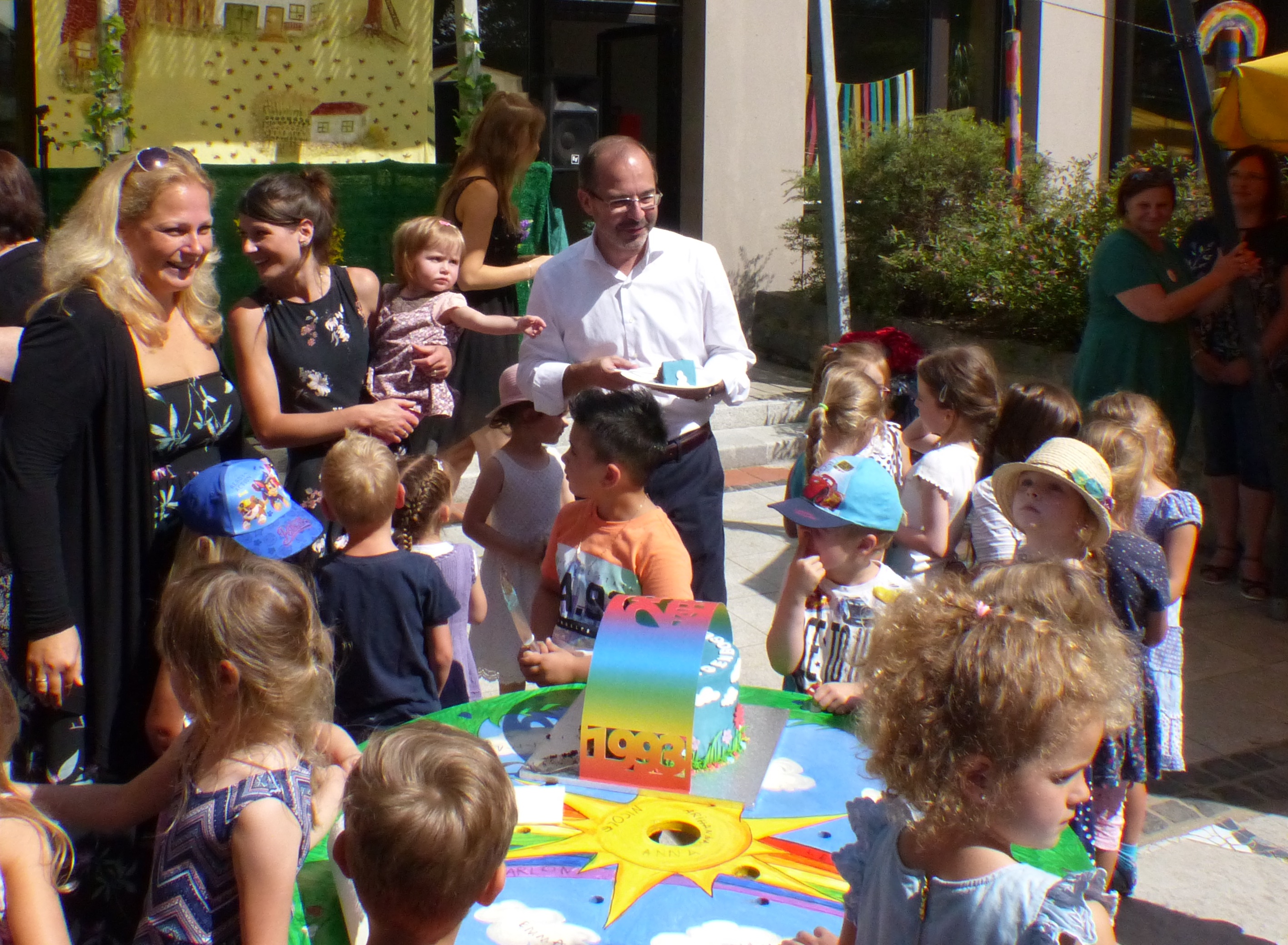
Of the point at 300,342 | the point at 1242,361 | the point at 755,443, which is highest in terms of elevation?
the point at 300,342

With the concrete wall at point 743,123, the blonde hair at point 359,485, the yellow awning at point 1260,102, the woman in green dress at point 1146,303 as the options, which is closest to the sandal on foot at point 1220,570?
the woman in green dress at point 1146,303

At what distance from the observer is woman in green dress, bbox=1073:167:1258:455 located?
5387mm

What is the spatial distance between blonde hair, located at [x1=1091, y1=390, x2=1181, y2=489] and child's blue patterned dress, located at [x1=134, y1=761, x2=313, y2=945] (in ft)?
8.45

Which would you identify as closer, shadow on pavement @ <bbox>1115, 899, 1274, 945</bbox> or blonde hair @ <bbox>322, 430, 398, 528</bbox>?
blonde hair @ <bbox>322, 430, 398, 528</bbox>

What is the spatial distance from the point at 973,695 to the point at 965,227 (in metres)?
7.99

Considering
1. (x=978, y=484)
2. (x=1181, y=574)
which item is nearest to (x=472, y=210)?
(x=978, y=484)

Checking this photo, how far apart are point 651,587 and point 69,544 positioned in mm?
1296

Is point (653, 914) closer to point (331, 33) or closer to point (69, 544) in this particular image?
point (69, 544)

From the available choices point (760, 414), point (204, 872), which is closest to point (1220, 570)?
point (760, 414)

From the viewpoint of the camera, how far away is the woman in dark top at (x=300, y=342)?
10.9ft

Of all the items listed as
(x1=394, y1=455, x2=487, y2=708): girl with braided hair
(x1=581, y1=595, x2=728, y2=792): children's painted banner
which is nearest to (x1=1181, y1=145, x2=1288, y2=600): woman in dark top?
(x1=394, y1=455, x2=487, y2=708): girl with braided hair

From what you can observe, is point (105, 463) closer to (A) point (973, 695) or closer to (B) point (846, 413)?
(A) point (973, 695)

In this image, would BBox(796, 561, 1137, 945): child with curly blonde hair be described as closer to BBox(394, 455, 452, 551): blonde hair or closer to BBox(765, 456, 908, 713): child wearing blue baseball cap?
BBox(765, 456, 908, 713): child wearing blue baseball cap

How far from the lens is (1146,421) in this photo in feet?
11.5
